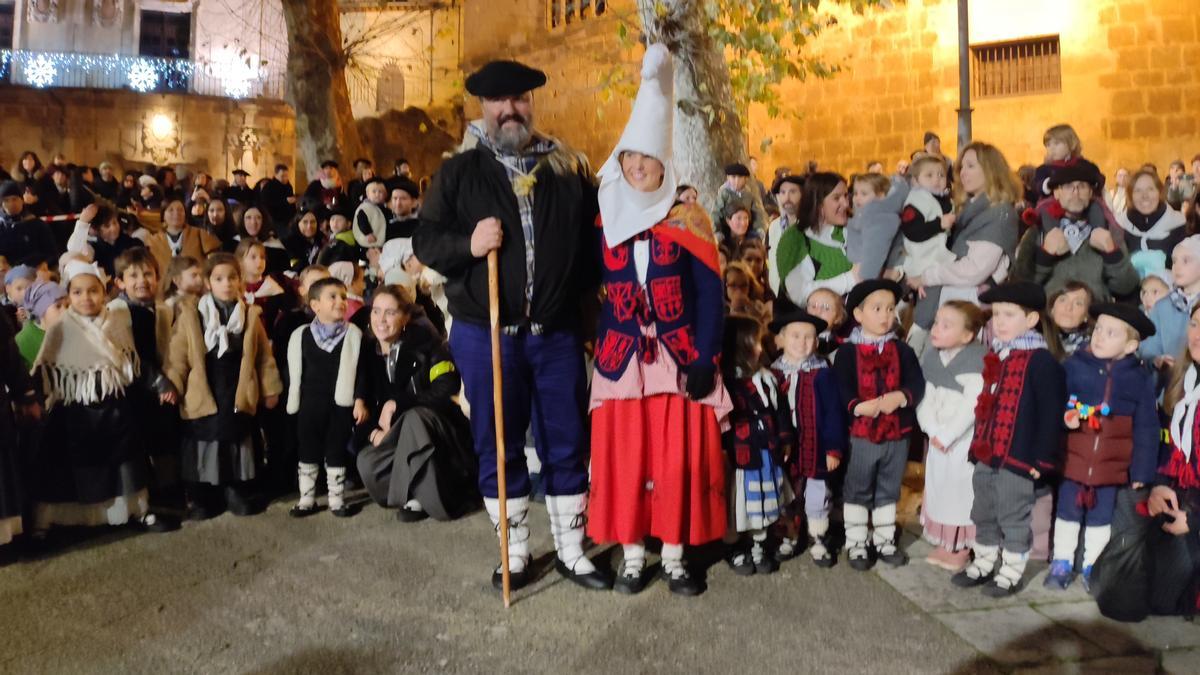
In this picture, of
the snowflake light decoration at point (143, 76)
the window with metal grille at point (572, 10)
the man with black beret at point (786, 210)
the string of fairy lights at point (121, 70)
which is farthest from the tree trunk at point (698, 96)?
the snowflake light decoration at point (143, 76)

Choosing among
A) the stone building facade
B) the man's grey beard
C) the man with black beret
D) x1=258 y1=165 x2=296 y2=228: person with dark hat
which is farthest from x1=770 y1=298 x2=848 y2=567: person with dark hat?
the stone building facade

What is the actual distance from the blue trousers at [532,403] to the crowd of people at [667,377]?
1 cm

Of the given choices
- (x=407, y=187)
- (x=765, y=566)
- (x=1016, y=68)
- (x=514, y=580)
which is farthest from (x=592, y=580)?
(x=1016, y=68)

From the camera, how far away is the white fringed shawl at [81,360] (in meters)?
5.27

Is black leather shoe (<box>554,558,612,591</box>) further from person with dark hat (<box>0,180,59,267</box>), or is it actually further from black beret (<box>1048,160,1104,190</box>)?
person with dark hat (<box>0,180,59,267</box>)

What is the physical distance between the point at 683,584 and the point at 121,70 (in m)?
30.7

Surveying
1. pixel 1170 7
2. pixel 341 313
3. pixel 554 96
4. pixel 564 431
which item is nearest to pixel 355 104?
pixel 554 96

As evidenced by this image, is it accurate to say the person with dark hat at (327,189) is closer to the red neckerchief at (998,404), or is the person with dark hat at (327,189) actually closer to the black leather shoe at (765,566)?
the black leather shoe at (765,566)

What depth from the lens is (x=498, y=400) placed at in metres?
4.26

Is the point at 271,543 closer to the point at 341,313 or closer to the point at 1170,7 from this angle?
the point at 341,313

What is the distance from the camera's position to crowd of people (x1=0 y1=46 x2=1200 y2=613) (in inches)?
170

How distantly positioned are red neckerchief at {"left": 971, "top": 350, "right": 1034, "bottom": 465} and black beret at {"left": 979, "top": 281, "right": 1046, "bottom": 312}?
23 centimetres

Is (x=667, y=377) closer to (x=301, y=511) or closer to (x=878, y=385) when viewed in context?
(x=878, y=385)

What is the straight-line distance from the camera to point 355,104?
2844cm
